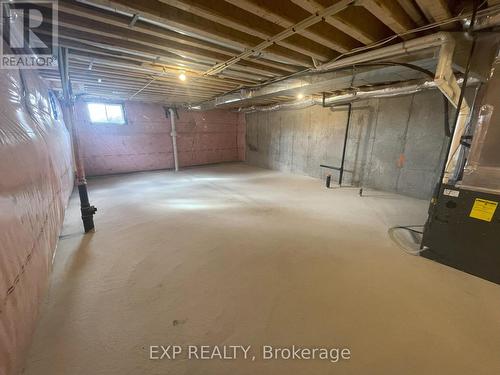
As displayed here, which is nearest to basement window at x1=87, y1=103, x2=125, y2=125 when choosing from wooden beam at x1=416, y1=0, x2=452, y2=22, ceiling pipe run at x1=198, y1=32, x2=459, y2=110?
ceiling pipe run at x1=198, y1=32, x2=459, y2=110

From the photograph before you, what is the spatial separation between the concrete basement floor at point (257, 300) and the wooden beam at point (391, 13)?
6.82 ft

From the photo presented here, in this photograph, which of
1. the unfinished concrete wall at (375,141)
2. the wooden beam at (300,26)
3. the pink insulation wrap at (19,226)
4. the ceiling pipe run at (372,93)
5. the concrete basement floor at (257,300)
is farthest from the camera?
A: the unfinished concrete wall at (375,141)

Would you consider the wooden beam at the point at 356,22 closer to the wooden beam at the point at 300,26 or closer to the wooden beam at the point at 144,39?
the wooden beam at the point at 300,26

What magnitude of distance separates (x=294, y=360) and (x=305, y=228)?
5.39 ft

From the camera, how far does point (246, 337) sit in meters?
1.23

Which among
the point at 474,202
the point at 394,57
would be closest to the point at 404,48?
the point at 394,57

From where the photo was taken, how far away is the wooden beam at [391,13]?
1589mm

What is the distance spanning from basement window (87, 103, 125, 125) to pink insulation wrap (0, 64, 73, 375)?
15.4 feet

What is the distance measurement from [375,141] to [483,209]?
122 inches

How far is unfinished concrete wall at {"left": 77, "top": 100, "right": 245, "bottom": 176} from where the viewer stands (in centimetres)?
595

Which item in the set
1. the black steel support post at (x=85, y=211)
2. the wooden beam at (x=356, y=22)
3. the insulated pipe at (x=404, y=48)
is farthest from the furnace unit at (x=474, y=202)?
the black steel support post at (x=85, y=211)

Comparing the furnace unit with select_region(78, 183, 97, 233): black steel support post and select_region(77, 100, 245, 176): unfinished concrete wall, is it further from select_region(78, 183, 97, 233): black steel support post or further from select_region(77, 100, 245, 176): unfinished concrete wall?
select_region(77, 100, 245, 176): unfinished concrete wall

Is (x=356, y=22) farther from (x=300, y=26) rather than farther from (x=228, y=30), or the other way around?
(x=228, y=30)

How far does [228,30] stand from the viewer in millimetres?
2086
